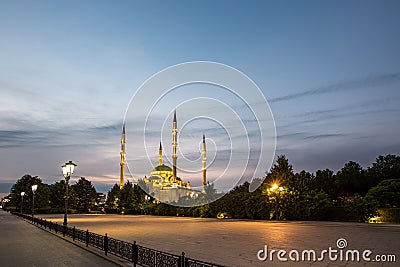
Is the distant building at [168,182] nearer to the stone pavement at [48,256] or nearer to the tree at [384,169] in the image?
the tree at [384,169]

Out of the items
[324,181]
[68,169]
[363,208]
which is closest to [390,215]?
[363,208]

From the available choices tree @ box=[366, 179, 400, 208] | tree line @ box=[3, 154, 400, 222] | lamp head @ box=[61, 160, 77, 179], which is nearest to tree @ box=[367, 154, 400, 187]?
tree line @ box=[3, 154, 400, 222]

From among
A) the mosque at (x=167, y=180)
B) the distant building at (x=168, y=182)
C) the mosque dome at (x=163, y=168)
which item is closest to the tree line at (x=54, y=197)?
the mosque at (x=167, y=180)

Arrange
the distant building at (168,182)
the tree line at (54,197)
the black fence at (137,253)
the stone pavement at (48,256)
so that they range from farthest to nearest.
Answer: the distant building at (168,182), the tree line at (54,197), the stone pavement at (48,256), the black fence at (137,253)

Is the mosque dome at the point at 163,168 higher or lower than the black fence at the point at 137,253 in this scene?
higher

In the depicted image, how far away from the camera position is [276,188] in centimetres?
4269

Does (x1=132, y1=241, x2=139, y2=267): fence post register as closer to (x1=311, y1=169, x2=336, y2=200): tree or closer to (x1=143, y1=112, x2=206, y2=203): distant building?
(x1=311, y1=169, x2=336, y2=200): tree

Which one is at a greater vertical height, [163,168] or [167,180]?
[163,168]

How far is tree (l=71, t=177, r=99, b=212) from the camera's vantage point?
315 ft

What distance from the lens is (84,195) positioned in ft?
325

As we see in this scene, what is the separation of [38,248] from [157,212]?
53.5 meters

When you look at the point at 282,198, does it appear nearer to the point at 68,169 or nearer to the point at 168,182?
the point at 68,169

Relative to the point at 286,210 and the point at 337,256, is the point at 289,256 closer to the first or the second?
the point at 337,256

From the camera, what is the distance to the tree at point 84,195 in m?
95.9
